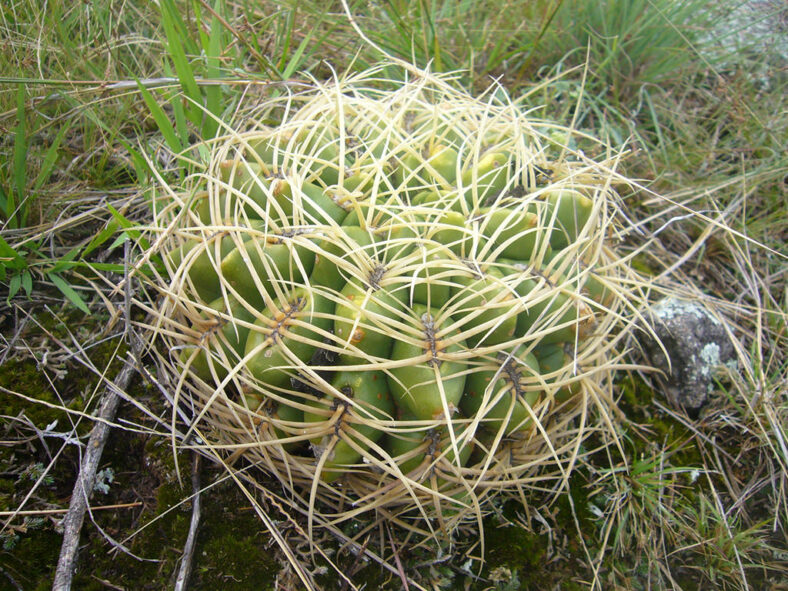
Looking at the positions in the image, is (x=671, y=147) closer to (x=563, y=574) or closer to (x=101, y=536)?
(x=563, y=574)

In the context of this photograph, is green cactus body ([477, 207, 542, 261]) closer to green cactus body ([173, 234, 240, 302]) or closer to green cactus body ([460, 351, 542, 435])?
green cactus body ([460, 351, 542, 435])

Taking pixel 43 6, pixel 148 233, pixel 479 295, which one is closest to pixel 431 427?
pixel 479 295

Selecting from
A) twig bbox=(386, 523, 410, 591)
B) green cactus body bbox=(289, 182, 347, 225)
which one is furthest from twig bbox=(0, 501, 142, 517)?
green cactus body bbox=(289, 182, 347, 225)

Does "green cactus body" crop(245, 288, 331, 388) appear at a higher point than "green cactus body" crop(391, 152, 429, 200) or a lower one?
lower

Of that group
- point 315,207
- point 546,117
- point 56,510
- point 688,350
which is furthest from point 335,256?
point 546,117

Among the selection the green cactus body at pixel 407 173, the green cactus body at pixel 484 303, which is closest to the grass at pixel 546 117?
the green cactus body at pixel 407 173
